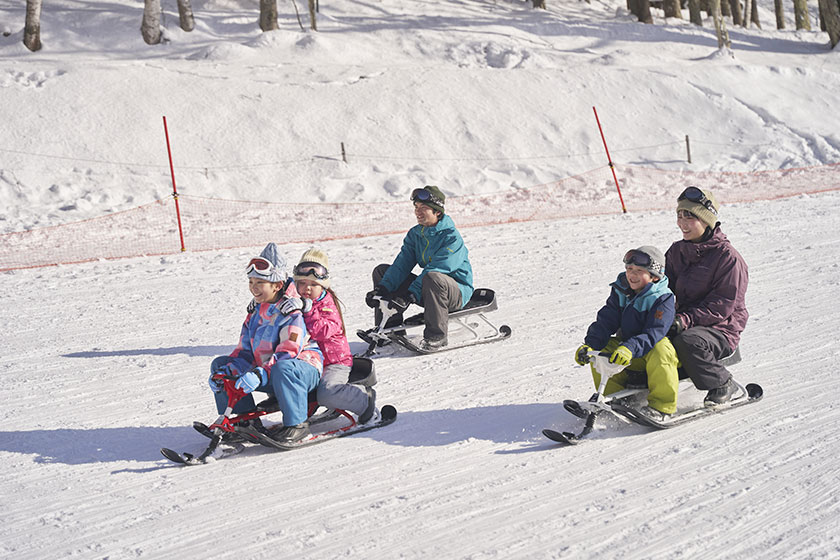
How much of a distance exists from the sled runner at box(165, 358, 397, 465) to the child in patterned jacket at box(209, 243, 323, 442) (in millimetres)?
53

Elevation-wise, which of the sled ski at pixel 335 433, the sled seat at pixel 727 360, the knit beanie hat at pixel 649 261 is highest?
the knit beanie hat at pixel 649 261

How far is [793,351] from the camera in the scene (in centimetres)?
676

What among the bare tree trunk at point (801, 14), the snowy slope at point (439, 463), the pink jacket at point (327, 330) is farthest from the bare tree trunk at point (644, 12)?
the pink jacket at point (327, 330)

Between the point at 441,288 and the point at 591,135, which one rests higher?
the point at 441,288

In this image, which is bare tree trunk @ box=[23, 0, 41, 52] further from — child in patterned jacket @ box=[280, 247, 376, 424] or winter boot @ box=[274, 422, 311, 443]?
winter boot @ box=[274, 422, 311, 443]

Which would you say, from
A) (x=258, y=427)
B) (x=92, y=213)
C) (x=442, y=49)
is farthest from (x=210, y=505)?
(x=442, y=49)

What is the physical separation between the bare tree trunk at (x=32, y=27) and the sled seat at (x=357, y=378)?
60.1 feet

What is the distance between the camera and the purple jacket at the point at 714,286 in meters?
5.38

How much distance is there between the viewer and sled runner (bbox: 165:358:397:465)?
5172 mm

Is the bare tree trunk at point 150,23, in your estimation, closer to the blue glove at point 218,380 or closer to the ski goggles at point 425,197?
the ski goggles at point 425,197

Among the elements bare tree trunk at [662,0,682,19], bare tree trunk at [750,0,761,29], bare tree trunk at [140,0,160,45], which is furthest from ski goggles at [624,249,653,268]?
bare tree trunk at [750,0,761,29]

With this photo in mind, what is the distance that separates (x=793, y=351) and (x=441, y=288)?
2804mm

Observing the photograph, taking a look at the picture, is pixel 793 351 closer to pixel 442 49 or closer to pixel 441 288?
pixel 441 288

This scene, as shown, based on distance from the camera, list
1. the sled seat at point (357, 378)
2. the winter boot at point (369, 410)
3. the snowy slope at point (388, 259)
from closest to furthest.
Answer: the snowy slope at point (388, 259) < the sled seat at point (357, 378) < the winter boot at point (369, 410)
